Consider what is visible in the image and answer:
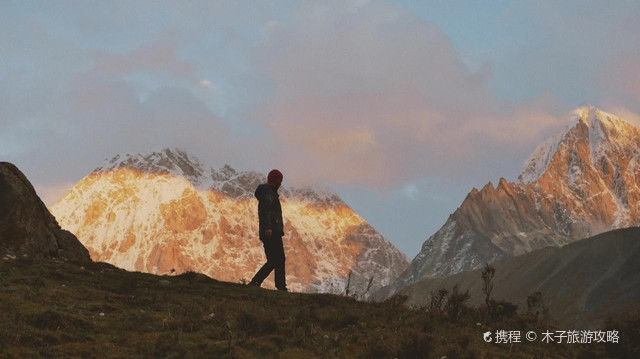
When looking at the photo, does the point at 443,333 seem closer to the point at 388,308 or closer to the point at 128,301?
the point at 388,308

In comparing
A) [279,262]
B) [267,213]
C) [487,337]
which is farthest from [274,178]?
[487,337]

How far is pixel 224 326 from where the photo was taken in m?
13.6

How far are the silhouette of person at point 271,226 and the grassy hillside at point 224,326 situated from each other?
1.53 meters


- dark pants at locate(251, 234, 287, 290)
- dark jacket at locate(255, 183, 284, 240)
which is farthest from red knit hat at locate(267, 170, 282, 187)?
dark pants at locate(251, 234, 287, 290)

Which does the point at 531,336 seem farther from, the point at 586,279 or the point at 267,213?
the point at 586,279

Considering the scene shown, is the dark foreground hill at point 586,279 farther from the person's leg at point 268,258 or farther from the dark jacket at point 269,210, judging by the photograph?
the dark jacket at point 269,210

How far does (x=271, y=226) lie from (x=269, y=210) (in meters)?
0.45

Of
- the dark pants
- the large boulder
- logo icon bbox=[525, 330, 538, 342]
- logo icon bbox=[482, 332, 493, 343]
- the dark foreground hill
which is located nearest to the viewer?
logo icon bbox=[482, 332, 493, 343]

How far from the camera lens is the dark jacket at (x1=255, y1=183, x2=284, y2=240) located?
20342 mm

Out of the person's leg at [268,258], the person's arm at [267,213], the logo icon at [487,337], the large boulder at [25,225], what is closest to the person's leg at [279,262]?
the person's leg at [268,258]

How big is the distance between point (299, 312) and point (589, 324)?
408 ft

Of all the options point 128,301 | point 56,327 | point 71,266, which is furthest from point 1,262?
point 56,327

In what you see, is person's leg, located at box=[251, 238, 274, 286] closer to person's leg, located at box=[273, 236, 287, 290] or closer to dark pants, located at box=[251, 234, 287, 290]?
dark pants, located at box=[251, 234, 287, 290]

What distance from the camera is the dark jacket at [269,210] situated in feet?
66.7
